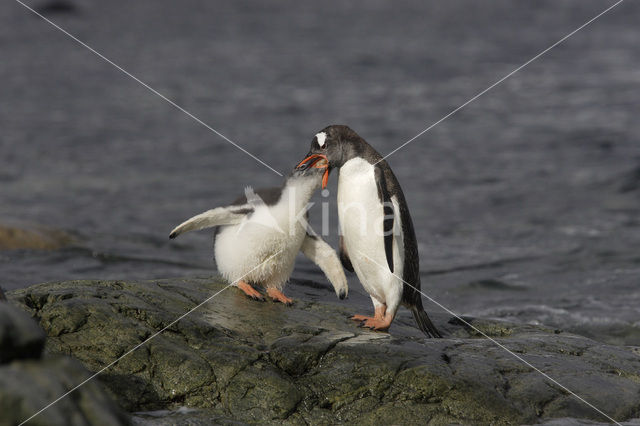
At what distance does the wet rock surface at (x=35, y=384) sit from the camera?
10.7 feet

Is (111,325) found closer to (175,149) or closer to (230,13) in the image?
(175,149)

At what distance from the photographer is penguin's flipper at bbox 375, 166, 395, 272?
18.4ft

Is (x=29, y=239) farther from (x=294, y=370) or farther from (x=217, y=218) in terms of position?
(x=294, y=370)

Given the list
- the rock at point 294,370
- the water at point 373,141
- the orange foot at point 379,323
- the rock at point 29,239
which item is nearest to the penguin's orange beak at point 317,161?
the orange foot at point 379,323

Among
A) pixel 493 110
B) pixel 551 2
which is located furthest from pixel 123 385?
pixel 551 2

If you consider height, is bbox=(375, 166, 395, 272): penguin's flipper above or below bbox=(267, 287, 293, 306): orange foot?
above

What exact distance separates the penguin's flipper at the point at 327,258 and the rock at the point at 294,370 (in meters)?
0.81

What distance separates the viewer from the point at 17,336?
3369 mm

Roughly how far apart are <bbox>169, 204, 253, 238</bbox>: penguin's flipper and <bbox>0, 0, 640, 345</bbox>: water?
3.30 ft

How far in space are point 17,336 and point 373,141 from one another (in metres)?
14.9

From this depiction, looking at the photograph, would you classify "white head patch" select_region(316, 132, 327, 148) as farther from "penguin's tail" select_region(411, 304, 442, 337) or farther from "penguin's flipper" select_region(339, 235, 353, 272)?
"penguin's tail" select_region(411, 304, 442, 337)

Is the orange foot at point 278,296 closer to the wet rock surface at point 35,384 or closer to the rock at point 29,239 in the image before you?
the wet rock surface at point 35,384

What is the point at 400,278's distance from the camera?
18.7 ft

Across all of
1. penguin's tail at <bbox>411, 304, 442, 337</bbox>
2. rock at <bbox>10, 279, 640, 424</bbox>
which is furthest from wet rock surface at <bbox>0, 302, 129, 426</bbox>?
penguin's tail at <bbox>411, 304, 442, 337</bbox>
